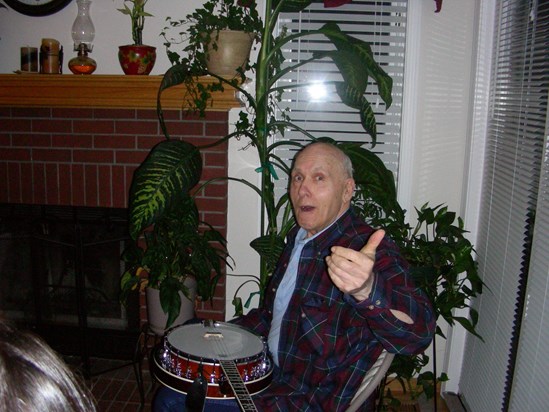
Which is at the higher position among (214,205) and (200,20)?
(200,20)

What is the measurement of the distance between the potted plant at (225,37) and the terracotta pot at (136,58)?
0.51 feet

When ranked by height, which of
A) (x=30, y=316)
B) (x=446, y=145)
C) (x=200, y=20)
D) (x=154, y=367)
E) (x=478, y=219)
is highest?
(x=200, y=20)

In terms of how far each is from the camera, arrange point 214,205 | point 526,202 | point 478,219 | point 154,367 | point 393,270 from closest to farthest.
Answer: point 393,270 → point 154,367 → point 526,202 → point 478,219 → point 214,205

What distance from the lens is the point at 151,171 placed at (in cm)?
186

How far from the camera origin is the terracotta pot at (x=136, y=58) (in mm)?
2242

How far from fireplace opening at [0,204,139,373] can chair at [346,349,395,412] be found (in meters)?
1.66

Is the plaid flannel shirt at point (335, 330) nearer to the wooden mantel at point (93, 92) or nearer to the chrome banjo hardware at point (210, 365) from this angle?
the chrome banjo hardware at point (210, 365)

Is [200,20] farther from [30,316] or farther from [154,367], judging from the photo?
[30,316]

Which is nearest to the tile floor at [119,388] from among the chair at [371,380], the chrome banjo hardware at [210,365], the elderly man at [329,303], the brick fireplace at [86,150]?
the brick fireplace at [86,150]

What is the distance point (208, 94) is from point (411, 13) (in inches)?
42.0

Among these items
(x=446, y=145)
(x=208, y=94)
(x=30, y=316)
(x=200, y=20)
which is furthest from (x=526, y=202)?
(x=30, y=316)

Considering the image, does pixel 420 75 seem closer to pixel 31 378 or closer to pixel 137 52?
pixel 137 52

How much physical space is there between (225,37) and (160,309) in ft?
3.99

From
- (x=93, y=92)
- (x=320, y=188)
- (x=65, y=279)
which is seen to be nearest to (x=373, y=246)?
(x=320, y=188)
